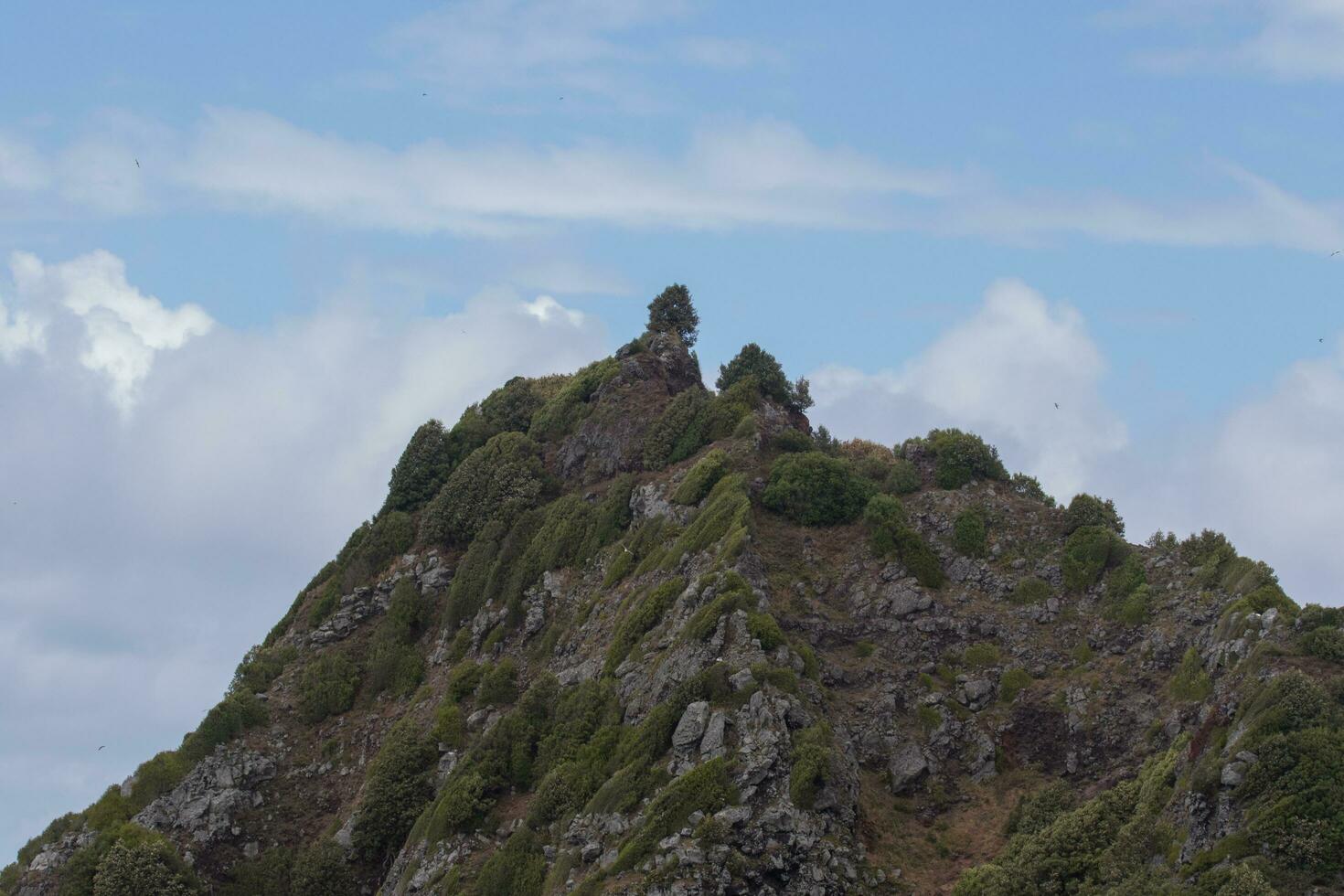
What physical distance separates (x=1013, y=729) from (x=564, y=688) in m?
21.9

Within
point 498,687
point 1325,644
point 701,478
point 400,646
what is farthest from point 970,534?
point 400,646

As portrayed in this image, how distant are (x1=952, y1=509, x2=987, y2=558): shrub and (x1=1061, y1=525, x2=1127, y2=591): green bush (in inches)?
173

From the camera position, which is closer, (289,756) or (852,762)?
(852,762)

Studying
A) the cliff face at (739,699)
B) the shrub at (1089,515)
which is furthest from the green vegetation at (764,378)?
the shrub at (1089,515)

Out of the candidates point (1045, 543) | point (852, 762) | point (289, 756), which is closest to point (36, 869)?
point (289, 756)

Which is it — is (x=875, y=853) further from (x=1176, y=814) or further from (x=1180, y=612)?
(x=1180, y=612)

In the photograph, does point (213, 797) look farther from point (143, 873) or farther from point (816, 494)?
point (816, 494)

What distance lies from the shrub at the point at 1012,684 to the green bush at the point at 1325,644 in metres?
13.8

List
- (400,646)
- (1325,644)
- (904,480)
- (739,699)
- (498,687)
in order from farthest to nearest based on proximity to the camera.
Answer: (400,646)
(904,480)
(498,687)
(739,699)
(1325,644)

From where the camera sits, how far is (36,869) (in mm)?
79938

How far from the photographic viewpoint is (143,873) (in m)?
76.4

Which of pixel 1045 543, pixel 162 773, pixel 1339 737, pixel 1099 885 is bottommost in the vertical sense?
pixel 1099 885

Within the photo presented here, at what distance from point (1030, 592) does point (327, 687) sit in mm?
38129

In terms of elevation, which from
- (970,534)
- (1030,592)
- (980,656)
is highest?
(970,534)
